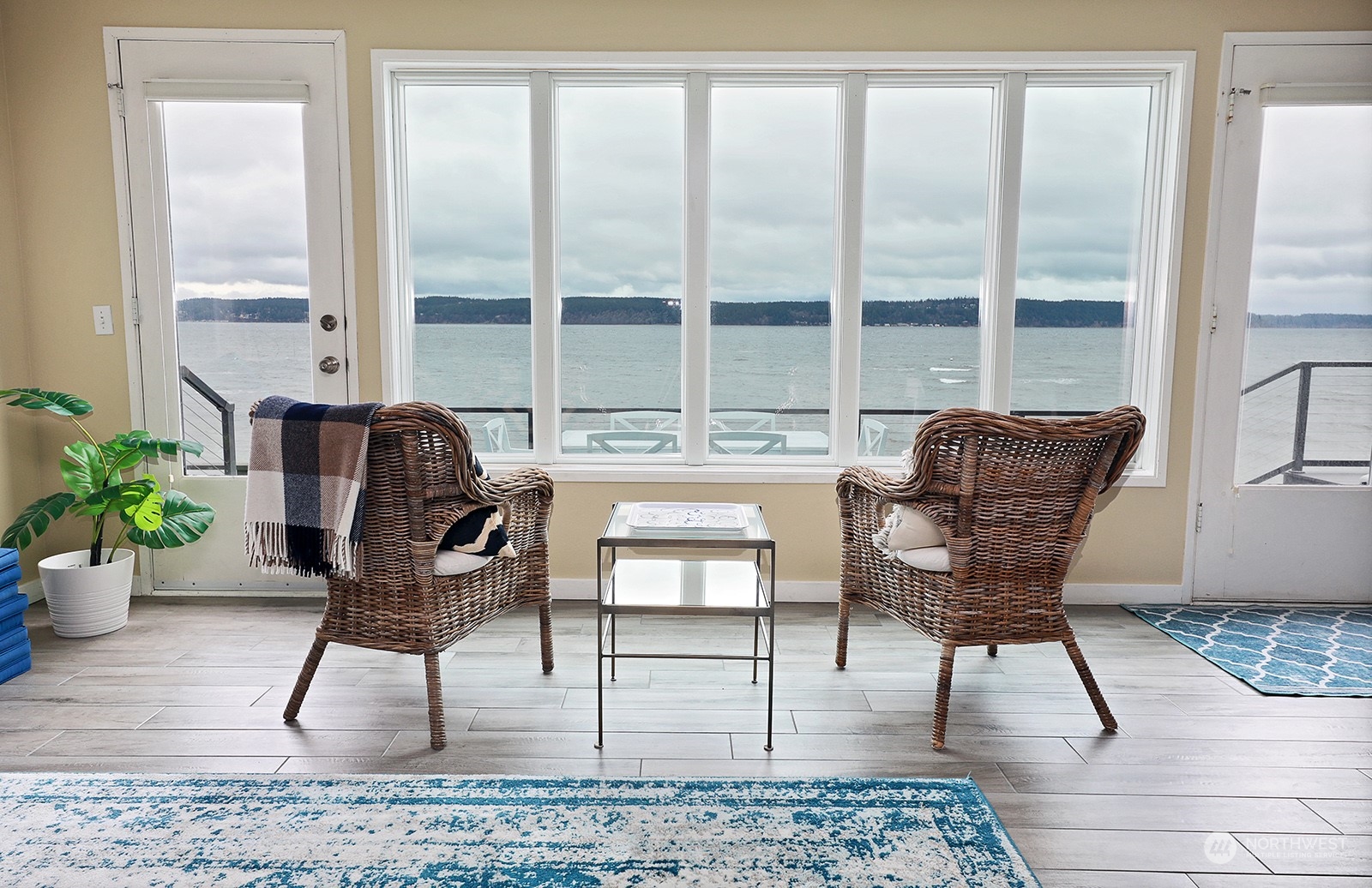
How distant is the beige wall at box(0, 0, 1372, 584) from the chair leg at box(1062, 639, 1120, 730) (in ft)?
5.10

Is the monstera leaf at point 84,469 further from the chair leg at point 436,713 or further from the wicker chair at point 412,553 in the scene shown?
the chair leg at point 436,713

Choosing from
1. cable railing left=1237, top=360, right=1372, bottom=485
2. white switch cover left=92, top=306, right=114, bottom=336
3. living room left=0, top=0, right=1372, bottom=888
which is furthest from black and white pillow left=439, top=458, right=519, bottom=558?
cable railing left=1237, top=360, right=1372, bottom=485

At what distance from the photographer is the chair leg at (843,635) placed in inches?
111

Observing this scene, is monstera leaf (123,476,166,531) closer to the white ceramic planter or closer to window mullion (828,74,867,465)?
the white ceramic planter

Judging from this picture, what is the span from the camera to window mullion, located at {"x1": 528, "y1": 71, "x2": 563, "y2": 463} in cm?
339

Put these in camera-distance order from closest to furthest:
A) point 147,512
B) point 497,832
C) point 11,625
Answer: point 497,832, point 11,625, point 147,512

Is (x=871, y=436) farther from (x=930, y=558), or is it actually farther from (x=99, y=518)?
(x=99, y=518)

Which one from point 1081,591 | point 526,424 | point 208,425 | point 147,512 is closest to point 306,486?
point 147,512

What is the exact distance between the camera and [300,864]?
1.73 metres

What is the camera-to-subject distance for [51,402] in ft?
10.1

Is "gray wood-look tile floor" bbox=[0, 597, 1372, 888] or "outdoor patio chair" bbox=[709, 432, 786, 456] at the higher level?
"outdoor patio chair" bbox=[709, 432, 786, 456]

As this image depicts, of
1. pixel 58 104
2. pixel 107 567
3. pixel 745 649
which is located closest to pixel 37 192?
pixel 58 104

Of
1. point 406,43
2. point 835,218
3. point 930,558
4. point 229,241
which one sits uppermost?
point 406,43

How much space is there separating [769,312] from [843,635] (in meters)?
1.41
